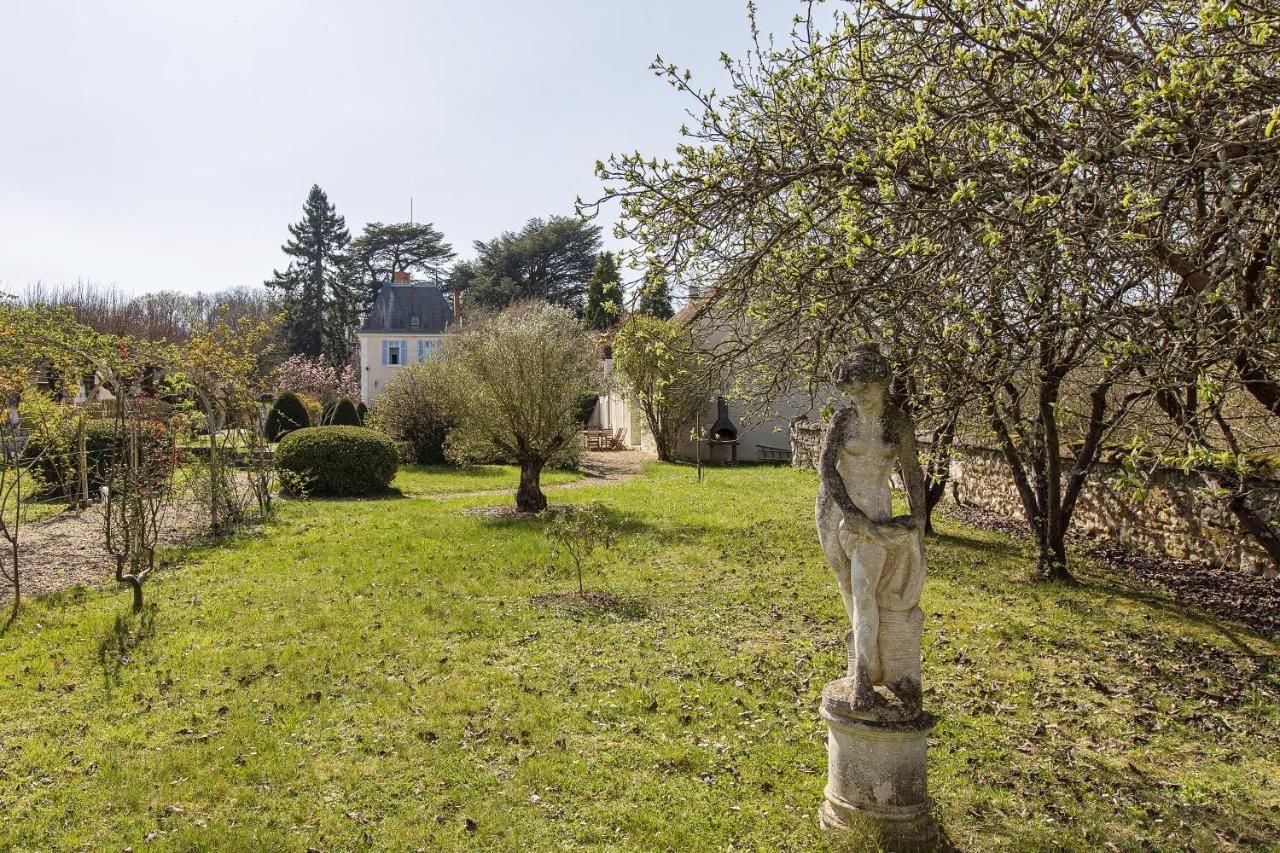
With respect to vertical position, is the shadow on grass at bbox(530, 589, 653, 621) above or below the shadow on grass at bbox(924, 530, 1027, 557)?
below

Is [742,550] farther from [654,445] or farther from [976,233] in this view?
[654,445]

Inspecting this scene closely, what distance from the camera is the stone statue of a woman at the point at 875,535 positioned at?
424cm

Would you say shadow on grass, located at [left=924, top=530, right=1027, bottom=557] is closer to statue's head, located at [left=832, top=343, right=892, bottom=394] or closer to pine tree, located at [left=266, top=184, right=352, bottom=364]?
statue's head, located at [left=832, top=343, right=892, bottom=394]

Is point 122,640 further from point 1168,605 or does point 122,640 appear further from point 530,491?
point 1168,605

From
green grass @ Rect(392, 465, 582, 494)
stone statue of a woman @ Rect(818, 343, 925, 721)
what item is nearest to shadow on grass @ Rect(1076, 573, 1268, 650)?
stone statue of a woman @ Rect(818, 343, 925, 721)

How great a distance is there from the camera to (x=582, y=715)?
20.2ft

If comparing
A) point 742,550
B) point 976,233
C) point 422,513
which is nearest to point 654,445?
point 422,513

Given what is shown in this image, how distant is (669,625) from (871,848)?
14.4ft

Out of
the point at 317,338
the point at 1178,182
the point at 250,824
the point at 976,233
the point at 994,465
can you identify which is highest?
the point at 317,338

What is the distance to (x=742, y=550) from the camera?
12.4 metres

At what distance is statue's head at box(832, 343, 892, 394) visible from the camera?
14.0ft

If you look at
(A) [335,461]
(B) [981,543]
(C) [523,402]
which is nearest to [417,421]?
(A) [335,461]

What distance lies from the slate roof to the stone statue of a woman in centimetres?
4413

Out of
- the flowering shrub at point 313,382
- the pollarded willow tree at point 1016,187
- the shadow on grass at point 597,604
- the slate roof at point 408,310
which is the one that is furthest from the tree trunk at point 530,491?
the slate roof at point 408,310
